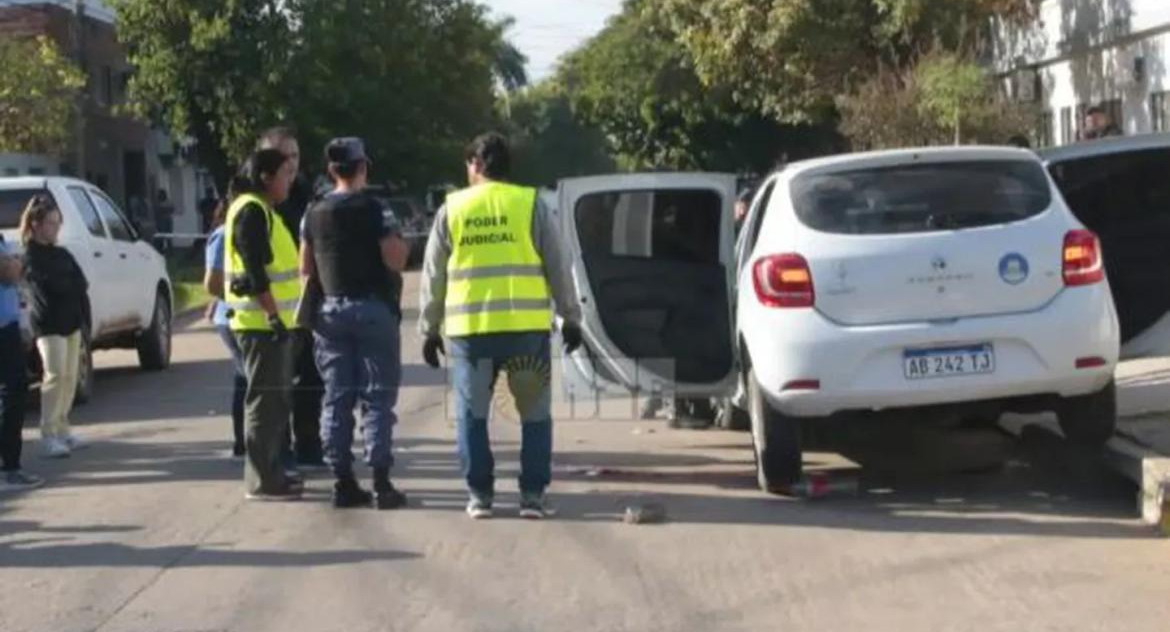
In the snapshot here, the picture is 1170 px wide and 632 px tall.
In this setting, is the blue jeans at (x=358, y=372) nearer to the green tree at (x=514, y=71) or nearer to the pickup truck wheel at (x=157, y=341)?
the pickup truck wheel at (x=157, y=341)

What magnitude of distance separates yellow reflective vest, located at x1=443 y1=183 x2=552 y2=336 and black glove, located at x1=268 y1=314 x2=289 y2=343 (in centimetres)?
130

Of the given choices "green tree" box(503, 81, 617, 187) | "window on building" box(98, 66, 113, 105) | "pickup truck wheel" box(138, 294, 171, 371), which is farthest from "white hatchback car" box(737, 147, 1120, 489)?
"green tree" box(503, 81, 617, 187)

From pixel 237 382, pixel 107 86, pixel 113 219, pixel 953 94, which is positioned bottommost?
pixel 237 382

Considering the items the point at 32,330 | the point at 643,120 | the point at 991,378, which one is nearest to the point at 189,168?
the point at 643,120

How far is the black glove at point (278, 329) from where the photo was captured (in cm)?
1153

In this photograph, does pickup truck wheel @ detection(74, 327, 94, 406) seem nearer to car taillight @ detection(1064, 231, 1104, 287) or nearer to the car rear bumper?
the car rear bumper

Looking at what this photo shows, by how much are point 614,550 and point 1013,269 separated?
2.45m

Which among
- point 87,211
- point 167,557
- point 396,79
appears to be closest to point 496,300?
point 167,557

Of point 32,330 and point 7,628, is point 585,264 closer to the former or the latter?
point 32,330

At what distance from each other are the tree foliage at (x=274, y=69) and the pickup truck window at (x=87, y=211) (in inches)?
1185

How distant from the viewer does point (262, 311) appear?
11555mm

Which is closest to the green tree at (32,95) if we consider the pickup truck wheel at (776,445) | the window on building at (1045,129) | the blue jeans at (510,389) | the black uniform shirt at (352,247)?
the window on building at (1045,129)

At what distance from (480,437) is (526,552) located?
36.3 inches

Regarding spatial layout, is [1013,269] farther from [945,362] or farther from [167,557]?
[167,557]
